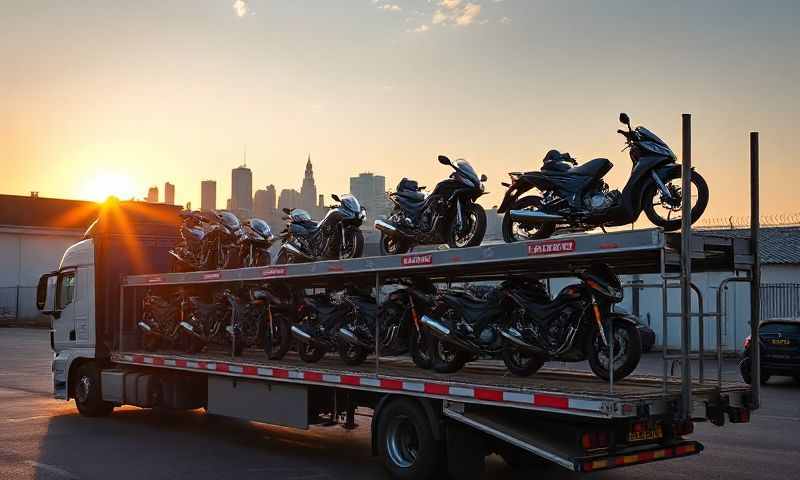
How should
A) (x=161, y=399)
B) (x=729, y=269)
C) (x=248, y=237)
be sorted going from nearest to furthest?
(x=729, y=269) < (x=161, y=399) < (x=248, y=237)

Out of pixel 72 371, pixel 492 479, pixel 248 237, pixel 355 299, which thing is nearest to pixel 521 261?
Answer: pixel 492 479

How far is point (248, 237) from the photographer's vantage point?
13844 millimetres

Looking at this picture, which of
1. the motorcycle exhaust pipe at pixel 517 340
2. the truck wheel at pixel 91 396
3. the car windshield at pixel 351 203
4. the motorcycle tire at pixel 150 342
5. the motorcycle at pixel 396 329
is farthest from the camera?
the motorcycle tire at pixel 150 342

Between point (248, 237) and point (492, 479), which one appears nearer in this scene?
point (492, 479)

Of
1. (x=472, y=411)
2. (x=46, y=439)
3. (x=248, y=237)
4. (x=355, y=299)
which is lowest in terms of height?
(x=46, y=439)

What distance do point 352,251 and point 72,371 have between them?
18.8 ft

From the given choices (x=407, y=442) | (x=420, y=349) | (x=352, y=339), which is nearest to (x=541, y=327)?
(x=407, y=442)

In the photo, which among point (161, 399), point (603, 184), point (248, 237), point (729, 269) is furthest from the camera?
point (248, 237)

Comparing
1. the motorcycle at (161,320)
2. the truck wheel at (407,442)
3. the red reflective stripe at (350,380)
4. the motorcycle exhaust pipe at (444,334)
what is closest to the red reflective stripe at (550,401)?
the truck wheel at (407,442)

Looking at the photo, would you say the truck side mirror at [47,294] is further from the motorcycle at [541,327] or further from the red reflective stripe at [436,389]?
the red reflective stripe at [436,389]

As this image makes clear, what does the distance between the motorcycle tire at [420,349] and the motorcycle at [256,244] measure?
4291 millimetres

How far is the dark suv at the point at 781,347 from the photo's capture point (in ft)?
60.1

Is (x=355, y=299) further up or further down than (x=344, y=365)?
further up

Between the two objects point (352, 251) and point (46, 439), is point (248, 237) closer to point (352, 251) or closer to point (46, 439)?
point (352, 251)
